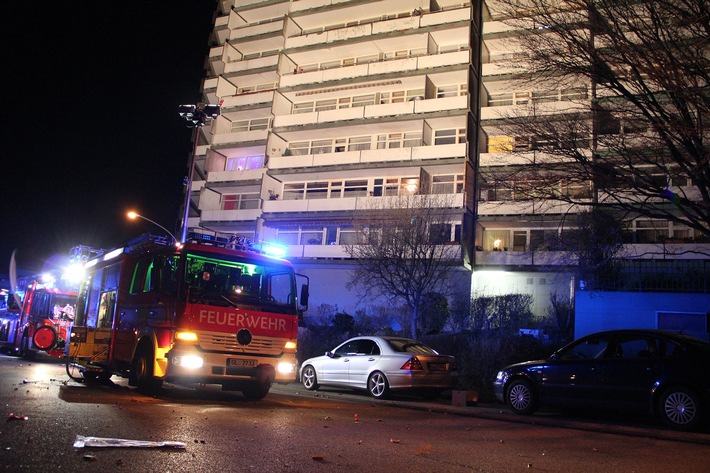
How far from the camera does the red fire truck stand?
9797 mm

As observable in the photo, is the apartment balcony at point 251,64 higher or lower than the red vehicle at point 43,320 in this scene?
higher

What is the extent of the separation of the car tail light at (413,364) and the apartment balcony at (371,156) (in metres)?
24.7

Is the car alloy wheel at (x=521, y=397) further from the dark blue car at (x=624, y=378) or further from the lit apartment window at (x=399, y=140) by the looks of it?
the lit apartment window at (x=399, y=140)

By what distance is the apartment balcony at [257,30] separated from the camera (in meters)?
46.2

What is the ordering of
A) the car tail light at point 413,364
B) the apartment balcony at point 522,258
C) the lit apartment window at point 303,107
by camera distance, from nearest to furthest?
the car tail light at point 413,364 < the apartment balcony at point 522,258 < the lit apartment window at point 303,107

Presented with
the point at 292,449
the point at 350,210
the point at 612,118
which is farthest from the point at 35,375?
the point at 350,210

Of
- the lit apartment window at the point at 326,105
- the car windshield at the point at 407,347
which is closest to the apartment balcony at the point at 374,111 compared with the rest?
the lit apartment window at the point at 326,105

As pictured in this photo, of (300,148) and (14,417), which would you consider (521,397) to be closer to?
(14,417)

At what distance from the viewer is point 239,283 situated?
11.0 metres

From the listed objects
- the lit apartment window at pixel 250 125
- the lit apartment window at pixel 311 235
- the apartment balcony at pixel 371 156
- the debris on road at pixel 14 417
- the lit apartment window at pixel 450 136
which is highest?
the lit apartment window at pixel 250 125

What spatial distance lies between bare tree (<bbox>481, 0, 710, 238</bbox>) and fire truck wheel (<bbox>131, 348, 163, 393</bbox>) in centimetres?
782

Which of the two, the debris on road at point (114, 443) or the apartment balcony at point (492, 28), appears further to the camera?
the apartment balcony at point (492, 28)

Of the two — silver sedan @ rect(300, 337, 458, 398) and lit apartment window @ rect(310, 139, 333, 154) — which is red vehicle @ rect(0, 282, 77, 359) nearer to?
silver sedan @ rect(300, 337, 458, 398)

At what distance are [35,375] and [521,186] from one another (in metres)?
12.4
